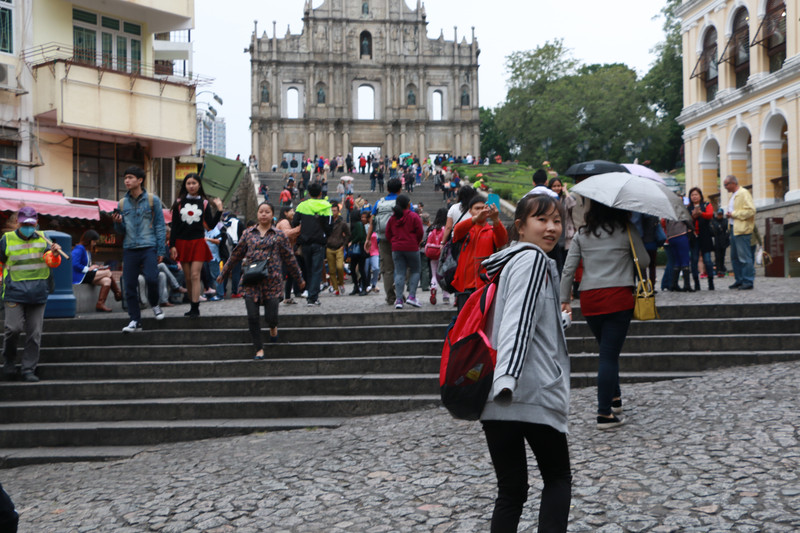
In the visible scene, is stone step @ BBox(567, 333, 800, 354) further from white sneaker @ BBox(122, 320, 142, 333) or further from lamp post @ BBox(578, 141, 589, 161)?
lamp post @ BBox(578, 141, 589, 161)

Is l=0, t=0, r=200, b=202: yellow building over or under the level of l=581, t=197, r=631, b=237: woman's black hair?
over

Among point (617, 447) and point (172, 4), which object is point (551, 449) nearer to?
point (617, 447)

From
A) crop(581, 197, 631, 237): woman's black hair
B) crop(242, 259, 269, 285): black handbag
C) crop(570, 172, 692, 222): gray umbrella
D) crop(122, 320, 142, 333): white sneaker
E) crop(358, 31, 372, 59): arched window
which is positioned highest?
crop(358, 31, 372, 59): arched window

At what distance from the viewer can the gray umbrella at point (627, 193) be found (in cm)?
618

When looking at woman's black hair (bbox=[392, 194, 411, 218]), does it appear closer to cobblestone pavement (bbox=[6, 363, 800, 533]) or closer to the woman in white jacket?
cobblestone pavement (bbox=[6, 363, 800, 533])

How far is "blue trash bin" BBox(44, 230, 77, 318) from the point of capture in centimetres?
1195

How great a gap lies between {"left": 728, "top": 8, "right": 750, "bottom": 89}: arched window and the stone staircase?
2498 centimetres

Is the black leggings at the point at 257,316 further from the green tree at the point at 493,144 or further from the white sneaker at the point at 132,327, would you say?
the green tree at the point at 493,144

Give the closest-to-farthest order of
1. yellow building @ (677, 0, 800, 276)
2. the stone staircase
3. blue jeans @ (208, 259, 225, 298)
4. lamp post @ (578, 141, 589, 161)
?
the stone staircase → blue jeans @ (208, 259, 225, 298) → yellow building @ (677, 0, 800, 276) → lamp post @ (578, 141, 589, 161)

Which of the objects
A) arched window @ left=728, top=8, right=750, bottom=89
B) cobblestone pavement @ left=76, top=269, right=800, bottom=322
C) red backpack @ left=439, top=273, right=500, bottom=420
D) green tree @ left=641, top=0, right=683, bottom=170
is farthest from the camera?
green tree @ left=641, top=0, right=683, bottom=170

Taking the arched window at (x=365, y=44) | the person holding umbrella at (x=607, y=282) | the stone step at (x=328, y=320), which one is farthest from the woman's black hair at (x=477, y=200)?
the arched window at (x=365, y=44)

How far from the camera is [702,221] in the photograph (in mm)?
14938

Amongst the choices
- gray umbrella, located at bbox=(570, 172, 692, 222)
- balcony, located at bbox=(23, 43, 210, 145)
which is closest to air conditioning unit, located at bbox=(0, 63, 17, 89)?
balcony, located at bbox=(23, 43, 210, 145)

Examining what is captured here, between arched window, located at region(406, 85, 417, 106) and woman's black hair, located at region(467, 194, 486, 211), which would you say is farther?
arched window, located at region(406, 85, 417, 106)
